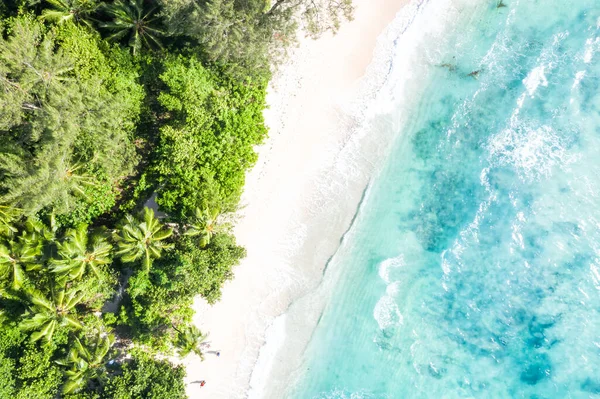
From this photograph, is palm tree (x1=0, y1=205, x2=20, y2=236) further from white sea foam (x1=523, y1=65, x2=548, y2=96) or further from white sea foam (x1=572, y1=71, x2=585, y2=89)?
white sea foam (x1=572, y1=71, x2=585, y2=89)

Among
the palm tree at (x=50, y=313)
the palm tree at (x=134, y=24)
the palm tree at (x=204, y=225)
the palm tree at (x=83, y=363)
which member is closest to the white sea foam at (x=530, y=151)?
the palm tree at (x=204, y=225)

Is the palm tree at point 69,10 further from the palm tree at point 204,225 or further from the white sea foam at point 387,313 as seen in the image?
the white sea foam at point 387,313

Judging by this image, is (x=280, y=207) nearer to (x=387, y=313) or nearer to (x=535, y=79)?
(x=387, y=313)

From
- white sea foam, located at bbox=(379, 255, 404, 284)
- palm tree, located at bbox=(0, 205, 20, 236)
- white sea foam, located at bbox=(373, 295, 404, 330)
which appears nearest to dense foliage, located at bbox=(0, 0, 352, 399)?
palm tree, located at bbox=(0, 205, 20, 236)

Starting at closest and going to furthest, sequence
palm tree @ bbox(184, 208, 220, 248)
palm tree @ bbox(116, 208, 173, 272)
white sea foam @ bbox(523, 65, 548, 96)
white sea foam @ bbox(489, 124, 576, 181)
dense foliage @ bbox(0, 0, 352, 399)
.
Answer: dense foliage @ bbox(0, 0, 352, 399) < palm tree @ bbox(116, 208, 173, 272) < palm tree @ bbox(184, 208, 220, 248) < white sea foam @ bbox(489, 124, 576, 181) < white sea foam @ bbox(523, 65, 548, 96)

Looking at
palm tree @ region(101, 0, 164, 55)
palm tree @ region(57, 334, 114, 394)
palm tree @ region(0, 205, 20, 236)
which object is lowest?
palm tree @ region(57, 334, 114, 394)
